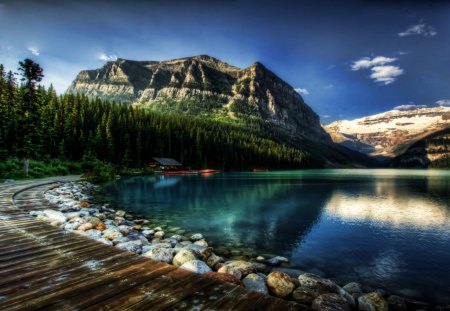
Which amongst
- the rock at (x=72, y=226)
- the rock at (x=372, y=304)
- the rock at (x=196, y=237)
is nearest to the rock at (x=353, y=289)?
the rock at (x=372, y=304)

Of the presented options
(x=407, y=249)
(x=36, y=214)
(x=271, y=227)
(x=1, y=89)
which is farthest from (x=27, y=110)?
(x=407, y=249)

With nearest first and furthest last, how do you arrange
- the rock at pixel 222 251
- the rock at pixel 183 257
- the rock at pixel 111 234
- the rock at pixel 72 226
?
the rock at pixel 183 257, the rock at pixel 111 234, the rock at pixel 72 226, the rock at pixel 222 251

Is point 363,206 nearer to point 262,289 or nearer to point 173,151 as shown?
point 262,289

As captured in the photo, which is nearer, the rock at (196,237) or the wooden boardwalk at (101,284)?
the wooden boardwalk at (101,284)

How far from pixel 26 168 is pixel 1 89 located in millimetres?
34235

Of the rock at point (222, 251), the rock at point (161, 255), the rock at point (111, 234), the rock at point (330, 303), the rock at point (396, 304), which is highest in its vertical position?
the rock at point (161, 255)

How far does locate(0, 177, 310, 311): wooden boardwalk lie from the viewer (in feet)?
17.8

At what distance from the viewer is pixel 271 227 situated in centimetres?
2267

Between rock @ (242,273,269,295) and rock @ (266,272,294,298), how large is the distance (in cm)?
23

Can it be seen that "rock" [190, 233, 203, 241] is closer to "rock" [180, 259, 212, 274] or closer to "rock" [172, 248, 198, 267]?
"rock" [172, 248, 198, 267]

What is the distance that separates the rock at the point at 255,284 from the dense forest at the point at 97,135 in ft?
157

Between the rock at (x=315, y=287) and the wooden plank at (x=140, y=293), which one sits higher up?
the wooden plank at (x=140, y=293)

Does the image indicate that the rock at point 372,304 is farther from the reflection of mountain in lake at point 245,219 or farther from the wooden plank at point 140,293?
the reflection of mountain in lake at point 245,219

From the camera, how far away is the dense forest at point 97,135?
52500mm
